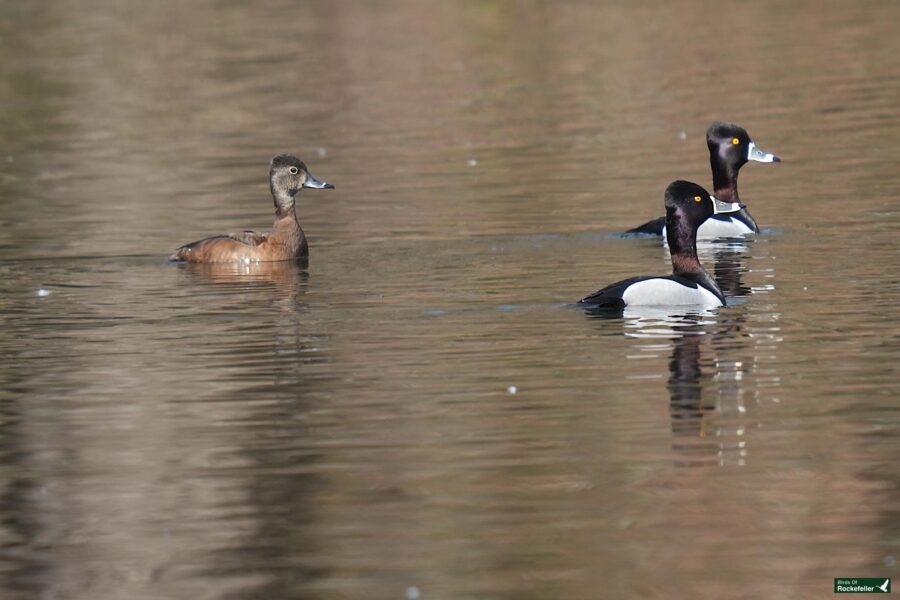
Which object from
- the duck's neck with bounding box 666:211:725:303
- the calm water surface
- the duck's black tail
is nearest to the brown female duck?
the calm water surface

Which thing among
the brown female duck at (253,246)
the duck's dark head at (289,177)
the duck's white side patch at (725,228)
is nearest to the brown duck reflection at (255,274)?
the brown female duck at (253,246)

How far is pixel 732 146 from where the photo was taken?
73.9 feet

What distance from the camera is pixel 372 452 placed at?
1191cm

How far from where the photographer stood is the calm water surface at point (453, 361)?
998cm

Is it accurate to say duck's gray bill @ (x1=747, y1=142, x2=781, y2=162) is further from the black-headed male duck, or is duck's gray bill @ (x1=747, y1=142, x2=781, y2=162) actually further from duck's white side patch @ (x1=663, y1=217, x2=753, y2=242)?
duck's white side patch @ (x1=663, y1=217, x2=753, y2=242)

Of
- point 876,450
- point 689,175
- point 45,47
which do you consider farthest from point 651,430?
point 45,47

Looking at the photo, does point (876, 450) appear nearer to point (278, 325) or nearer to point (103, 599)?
point (103, 599)

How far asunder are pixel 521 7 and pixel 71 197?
85.0ft

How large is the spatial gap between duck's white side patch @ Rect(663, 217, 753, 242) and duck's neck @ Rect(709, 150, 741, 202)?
1433 millimetres

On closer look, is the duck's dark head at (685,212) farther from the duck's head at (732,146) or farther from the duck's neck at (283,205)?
the duck's head at (732,146)

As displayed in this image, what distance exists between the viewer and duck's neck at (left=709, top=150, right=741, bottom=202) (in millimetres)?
22516

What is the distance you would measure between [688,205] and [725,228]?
4087mm

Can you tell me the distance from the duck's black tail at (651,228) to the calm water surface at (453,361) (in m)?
0.19

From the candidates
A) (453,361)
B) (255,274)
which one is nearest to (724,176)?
(255,274)
